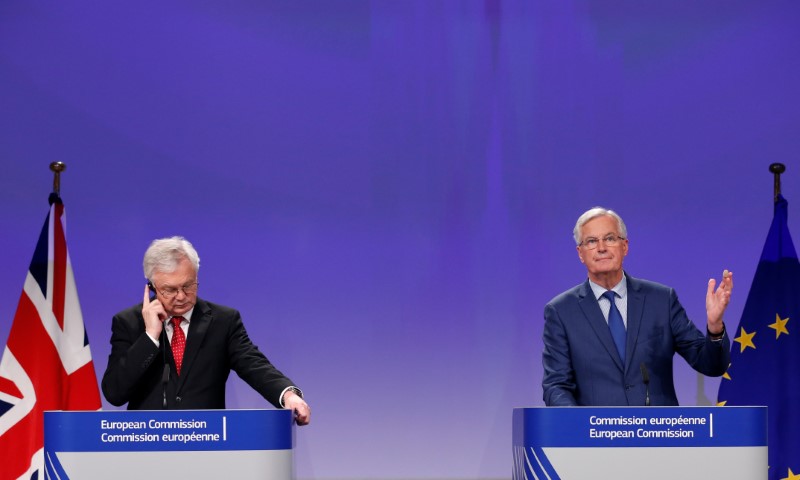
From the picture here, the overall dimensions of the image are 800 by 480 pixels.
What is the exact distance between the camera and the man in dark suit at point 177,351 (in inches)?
130

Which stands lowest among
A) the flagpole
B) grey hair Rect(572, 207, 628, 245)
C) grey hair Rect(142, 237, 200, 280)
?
grey hair Rect(142, 237, 200, 280)

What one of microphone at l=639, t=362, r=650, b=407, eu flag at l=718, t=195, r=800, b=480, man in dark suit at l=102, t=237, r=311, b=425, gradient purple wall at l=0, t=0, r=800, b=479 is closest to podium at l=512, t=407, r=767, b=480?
microphone at l=639, t=362, r=650, b=407

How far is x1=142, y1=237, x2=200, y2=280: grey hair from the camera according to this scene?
344cm

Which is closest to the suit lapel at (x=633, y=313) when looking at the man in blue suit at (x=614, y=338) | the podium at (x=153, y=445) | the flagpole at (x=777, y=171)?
the man in blue suit at (x=614, y=338)

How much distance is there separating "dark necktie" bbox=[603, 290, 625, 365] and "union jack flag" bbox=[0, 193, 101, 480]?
238cm

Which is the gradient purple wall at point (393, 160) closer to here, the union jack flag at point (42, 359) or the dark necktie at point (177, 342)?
the union jack flag at point (42, 359)

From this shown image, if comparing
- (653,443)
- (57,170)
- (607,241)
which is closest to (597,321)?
(607,241)

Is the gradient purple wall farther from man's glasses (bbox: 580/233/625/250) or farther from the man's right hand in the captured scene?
the man's right hand

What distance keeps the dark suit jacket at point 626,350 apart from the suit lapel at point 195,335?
3.97 ft

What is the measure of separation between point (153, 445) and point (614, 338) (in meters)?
1.66

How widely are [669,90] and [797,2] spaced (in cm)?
80

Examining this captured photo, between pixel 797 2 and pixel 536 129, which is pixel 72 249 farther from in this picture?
pixel 797 2

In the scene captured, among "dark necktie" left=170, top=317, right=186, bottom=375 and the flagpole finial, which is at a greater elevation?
the flagpole finial

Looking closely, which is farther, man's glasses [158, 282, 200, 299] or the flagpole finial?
the flagpole finial
